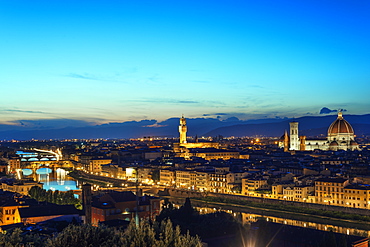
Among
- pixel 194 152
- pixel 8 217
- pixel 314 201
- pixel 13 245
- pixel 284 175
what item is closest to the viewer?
pixel 13 245

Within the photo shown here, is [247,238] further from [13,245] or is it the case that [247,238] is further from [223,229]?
[13,245]

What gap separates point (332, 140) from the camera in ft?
220

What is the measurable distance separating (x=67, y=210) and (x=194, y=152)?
1728 inches

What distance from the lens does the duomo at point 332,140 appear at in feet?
214

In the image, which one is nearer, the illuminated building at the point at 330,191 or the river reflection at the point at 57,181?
the illuminated building at the point at 330,191

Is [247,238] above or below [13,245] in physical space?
below

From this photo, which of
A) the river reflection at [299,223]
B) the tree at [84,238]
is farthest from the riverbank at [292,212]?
the tree at [84,238]

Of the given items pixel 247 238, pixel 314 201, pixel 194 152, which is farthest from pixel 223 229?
pixel 194 152

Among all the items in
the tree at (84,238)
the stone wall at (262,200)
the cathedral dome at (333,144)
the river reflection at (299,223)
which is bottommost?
the river reflection at (299,223)

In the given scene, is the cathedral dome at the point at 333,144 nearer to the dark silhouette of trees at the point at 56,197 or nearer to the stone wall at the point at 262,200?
the stone wall at the point at 262,200

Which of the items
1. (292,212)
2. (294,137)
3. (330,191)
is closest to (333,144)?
(294,137)

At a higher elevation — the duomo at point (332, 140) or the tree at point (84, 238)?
the duomo at point (332, 140)

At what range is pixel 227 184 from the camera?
3372cm

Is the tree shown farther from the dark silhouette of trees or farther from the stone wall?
the stone wall
